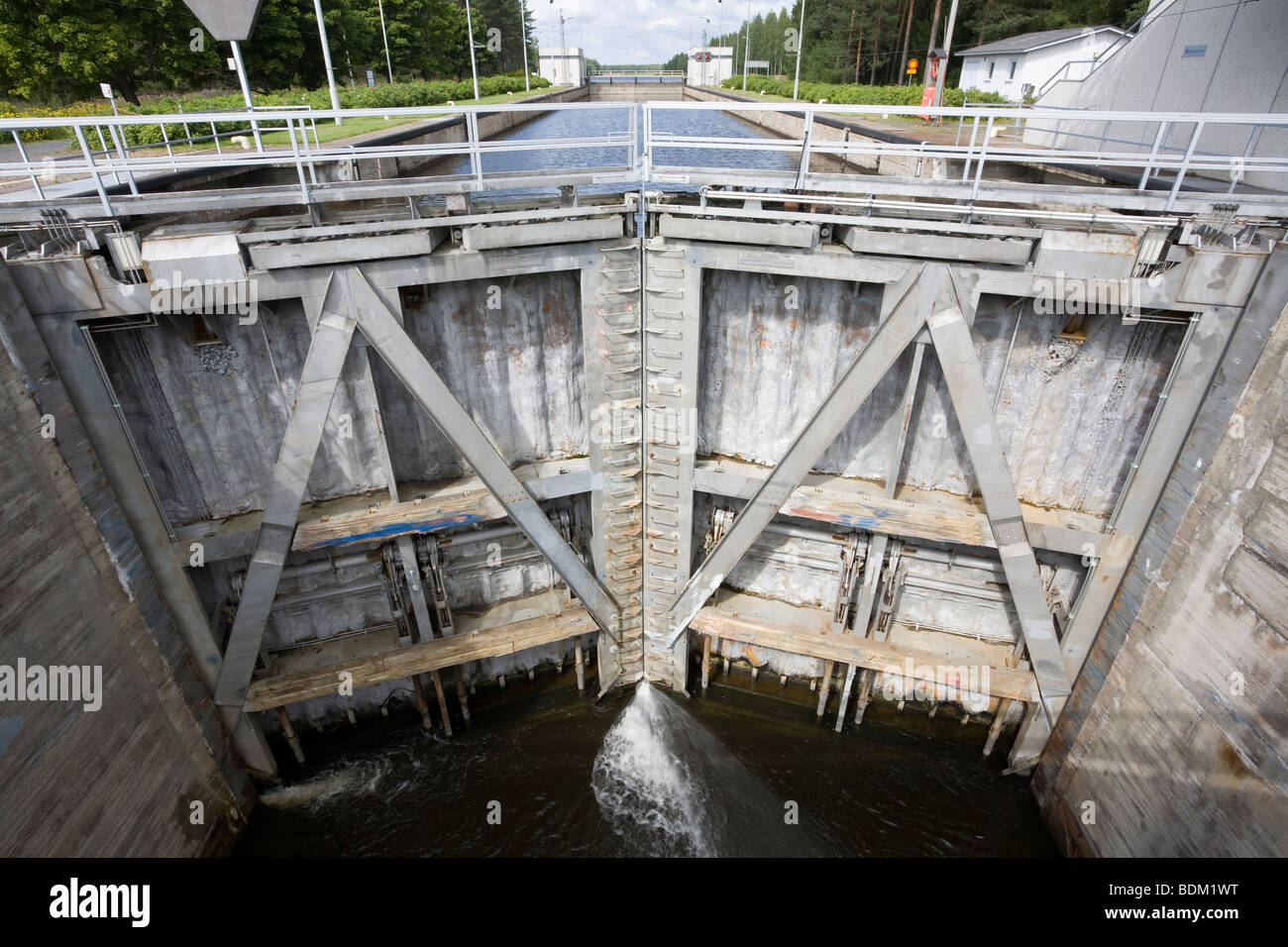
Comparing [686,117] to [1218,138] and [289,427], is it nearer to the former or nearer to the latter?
[1218,138]

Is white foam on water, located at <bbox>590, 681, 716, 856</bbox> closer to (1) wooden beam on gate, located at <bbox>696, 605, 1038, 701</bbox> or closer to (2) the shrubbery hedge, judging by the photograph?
(1) wooden beam on gate, located at <bbox>696, 605, 1038, 701</bbox>

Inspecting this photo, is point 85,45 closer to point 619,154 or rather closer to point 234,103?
point 234,103

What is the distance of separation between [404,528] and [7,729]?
4152 mm

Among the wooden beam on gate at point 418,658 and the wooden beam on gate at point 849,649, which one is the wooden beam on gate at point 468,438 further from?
the wooden beam on gate at point 849,649

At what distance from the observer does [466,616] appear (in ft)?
33.9

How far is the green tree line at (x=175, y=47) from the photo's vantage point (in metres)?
26.5

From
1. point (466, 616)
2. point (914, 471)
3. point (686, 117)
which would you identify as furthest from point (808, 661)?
point (686, 117)

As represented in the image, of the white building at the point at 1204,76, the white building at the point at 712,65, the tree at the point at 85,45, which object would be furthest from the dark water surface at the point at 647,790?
the white building at the point at 712,65

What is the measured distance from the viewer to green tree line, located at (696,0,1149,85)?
4719 cm

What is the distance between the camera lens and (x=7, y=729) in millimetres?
5984

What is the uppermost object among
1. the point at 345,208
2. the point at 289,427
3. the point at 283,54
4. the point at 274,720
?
the point at 283,54

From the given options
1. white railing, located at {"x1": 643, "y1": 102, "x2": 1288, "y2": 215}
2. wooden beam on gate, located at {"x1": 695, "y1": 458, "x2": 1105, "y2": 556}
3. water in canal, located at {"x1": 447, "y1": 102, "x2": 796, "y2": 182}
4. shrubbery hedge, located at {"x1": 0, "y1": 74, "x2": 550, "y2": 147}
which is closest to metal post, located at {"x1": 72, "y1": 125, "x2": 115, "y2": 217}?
water in canal, located at {"x1": 447, "y1": 102, "x2": 796, "y2": 182}

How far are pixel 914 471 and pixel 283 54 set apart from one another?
1761 inches

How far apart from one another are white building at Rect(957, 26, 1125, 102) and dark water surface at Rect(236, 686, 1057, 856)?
33284mm
